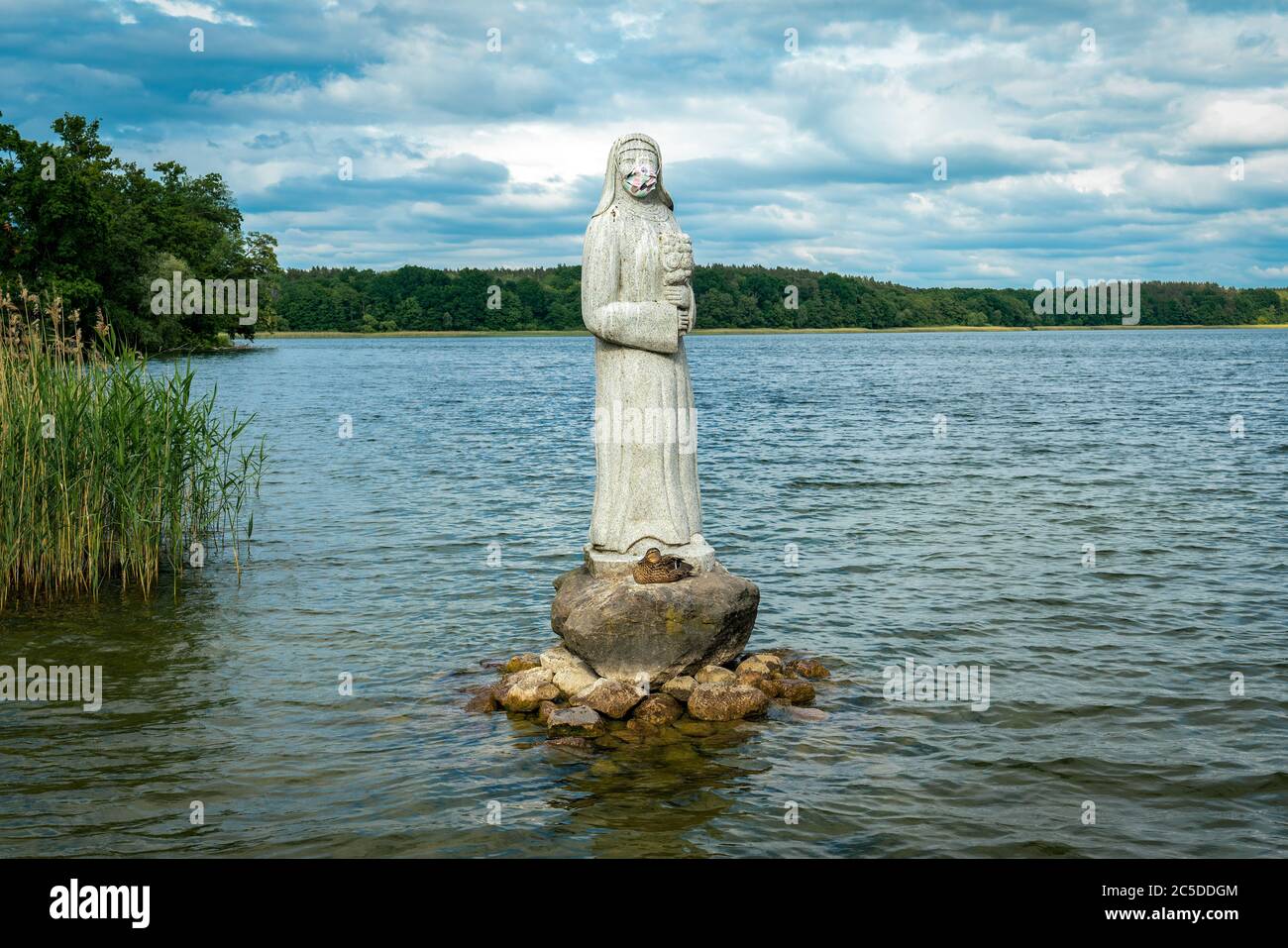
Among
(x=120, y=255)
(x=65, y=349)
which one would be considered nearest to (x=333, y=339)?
(x=120, y=255)

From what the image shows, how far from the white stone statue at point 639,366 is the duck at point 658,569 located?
0.71ft

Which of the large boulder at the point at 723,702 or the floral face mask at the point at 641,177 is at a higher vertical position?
the floral face mask at the point at 641,177

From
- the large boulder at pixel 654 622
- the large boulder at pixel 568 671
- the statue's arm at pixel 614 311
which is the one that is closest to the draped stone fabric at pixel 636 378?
the statue's arm at pixel 614 311

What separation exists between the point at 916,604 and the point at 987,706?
13.8 feet

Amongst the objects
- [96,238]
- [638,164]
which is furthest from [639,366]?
[96,238]

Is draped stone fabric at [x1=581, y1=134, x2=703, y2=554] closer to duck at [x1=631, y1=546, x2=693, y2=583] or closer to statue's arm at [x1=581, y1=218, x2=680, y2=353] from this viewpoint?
statue's arm at [x1=581, y1=218, x2=680, y2=353]

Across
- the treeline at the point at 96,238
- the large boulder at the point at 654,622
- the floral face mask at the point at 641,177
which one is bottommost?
the large boulder at the point at 654,622

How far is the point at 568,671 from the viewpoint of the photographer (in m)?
10.8

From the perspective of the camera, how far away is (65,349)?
14.7 metres

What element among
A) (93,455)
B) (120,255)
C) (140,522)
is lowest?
(140,522)

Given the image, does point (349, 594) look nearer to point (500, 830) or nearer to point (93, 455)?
point (93, 455)

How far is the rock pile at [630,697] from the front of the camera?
32.9 ft

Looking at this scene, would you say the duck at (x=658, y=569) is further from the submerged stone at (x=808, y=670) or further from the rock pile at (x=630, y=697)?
the submerged stone at (x=808, y=670)

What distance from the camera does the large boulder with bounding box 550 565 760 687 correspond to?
33.6 ft
